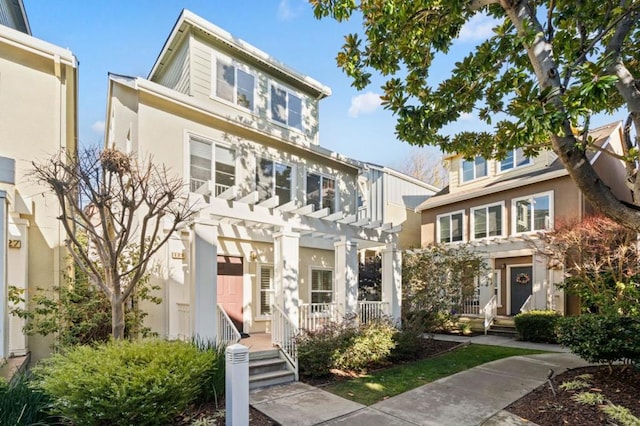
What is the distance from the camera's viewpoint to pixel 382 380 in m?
7.41

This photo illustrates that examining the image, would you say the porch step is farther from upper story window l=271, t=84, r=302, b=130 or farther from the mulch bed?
upper story window l=271, t=84, r=302, b=130

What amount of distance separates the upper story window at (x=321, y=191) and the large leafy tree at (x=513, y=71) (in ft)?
14.9

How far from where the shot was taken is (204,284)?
7031 mm

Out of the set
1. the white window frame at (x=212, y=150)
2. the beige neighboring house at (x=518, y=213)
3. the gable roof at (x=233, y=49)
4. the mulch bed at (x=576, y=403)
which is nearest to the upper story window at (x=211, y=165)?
the white window frame at (x=212, y=150)

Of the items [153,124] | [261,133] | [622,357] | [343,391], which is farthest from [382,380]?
[153,124]

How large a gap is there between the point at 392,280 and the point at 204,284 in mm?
5743

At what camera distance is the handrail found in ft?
24.8

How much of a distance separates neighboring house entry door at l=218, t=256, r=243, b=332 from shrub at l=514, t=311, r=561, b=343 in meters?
9.82

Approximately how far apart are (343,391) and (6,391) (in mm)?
4989

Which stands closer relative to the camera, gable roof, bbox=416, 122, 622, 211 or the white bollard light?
the white bollard light

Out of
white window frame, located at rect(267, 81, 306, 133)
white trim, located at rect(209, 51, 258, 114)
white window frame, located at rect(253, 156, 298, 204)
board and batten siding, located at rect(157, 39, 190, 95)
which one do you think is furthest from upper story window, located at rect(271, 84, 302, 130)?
board and batten siding, located at rect(157, 39, 190, 95)

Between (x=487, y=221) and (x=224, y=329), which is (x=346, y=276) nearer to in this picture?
(x=224, y=329)

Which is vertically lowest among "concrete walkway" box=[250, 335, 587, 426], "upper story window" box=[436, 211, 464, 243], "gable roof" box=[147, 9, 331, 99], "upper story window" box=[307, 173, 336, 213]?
"concrete walkway" box=[250, 335, 587, 426]

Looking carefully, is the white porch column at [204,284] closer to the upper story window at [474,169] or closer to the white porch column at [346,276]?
the white porch column at [346,276]
